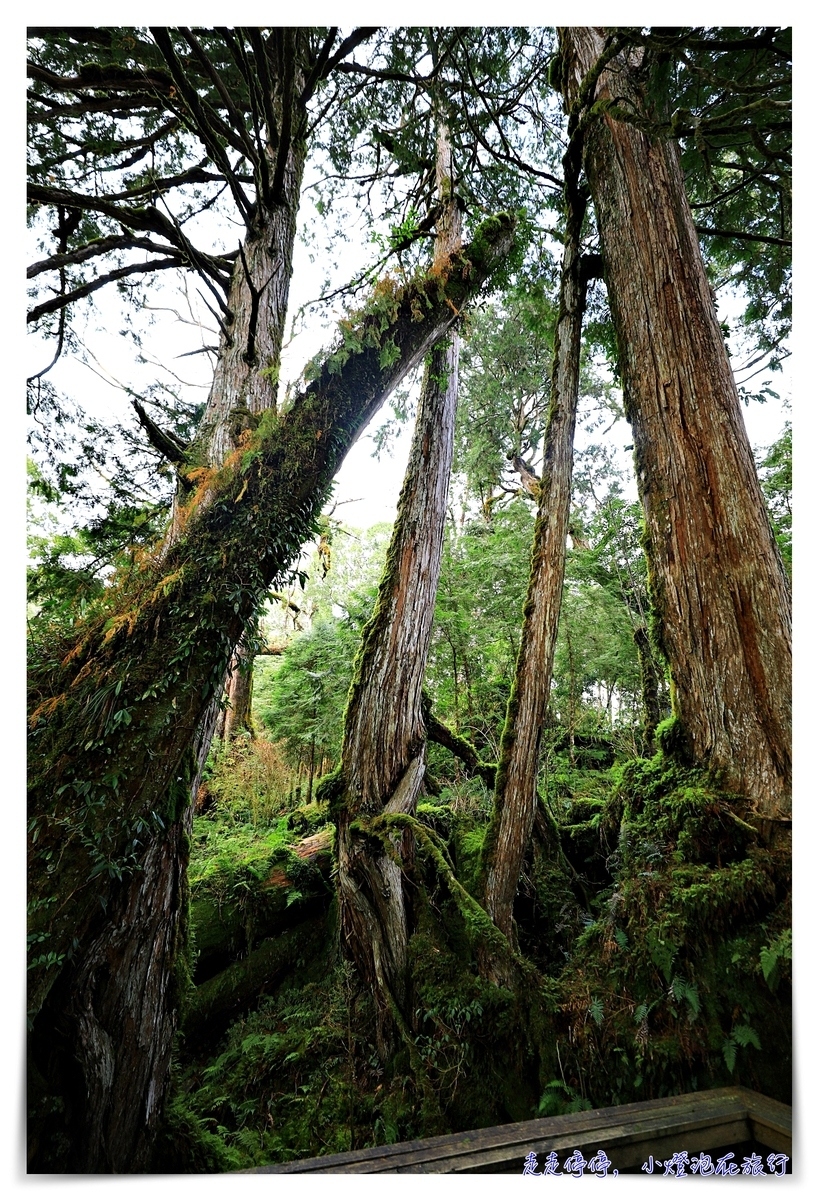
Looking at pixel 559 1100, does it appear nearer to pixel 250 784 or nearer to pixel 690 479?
pixel 690 479

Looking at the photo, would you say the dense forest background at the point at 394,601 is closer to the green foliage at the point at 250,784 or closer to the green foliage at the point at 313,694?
the green foliage at the point at 250,784

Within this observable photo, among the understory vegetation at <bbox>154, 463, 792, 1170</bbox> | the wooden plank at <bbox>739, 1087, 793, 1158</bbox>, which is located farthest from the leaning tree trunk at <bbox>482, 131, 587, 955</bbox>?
the wooden plank at <bbox>739, 1087, 793, 1158</bbox>

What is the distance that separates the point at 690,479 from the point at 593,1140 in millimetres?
2624

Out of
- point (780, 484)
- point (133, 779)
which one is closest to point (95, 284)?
point (133, 779)

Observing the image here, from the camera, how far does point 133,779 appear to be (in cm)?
177

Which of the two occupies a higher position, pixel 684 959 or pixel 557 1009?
pixel 684 959

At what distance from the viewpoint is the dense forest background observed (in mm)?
1844

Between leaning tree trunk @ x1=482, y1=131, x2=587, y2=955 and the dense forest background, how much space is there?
27 millimetres

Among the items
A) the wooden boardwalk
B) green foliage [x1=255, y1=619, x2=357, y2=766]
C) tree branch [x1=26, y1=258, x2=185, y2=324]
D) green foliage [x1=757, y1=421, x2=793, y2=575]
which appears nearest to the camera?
the wooden boardwalk

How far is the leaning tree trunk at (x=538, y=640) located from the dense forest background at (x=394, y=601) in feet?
0.09

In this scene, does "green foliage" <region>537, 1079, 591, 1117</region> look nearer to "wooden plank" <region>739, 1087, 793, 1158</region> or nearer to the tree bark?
"wooden plank" <region>739, 1087, 793, 1158</region>

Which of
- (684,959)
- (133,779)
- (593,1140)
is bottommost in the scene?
(593,1140)

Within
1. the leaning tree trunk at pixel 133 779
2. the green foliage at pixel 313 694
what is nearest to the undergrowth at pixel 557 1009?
the leaning tree trunk at pixel 133 779

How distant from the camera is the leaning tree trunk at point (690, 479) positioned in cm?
205
